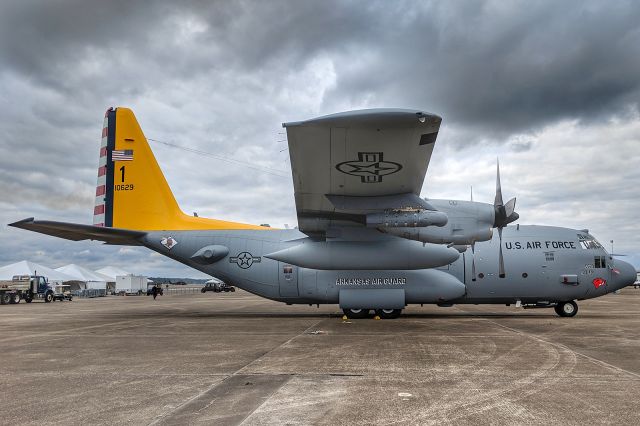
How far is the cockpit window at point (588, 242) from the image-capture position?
19.3m

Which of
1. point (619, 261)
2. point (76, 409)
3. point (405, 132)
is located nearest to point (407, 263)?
point (405, 132)

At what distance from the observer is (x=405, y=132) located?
33.1 feet

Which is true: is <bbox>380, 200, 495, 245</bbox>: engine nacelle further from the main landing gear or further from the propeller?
the main landing gear

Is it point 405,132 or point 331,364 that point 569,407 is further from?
point 405,132

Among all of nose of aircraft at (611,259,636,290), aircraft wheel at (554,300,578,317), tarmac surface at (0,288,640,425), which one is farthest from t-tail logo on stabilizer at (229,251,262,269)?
nose of aircraft at (611,259,636,290)

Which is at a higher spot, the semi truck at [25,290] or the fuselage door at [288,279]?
the fuselage door at [288,279]

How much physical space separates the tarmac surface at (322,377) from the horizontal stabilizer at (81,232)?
180 inches

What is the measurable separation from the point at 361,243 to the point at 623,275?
39.6 feet

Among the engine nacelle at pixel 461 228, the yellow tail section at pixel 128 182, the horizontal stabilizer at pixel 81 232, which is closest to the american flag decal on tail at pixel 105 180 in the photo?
the yellow tail section at pixel 128 182

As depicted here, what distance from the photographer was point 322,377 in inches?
294

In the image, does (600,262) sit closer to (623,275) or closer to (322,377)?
(623,275)

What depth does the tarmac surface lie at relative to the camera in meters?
5.43

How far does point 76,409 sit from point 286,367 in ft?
12.1

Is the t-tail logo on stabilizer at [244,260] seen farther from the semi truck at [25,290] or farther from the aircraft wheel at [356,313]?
the semi truck at [25,290]
